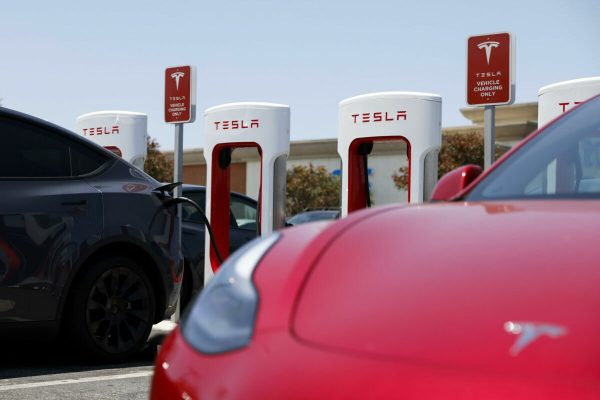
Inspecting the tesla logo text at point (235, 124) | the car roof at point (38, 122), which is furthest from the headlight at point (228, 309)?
the tesla logo text at point (235, 124)

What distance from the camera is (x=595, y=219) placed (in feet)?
6.97

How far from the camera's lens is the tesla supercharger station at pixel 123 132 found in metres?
11.0

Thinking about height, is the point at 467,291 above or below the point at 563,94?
below

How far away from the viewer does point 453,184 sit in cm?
289

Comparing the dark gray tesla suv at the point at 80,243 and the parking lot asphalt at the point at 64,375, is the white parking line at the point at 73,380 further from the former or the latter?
the dark gray tesla suv at the point at 80,243

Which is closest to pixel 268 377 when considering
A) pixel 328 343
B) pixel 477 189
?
pixel 328 343

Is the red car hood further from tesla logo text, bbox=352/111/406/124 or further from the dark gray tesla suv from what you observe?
tesla logo text, bbox=352/111/406/124

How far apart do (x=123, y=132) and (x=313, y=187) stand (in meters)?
44.2

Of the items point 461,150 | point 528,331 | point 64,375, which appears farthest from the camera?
point 461,150

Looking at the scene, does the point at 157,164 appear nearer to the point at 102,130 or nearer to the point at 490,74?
the point at 102,130

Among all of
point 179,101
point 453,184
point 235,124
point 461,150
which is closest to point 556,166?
point 453,184

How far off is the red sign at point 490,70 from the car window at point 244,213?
10.5 feet

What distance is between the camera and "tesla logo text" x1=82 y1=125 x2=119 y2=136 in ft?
36.4

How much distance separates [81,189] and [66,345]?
0.93 m
